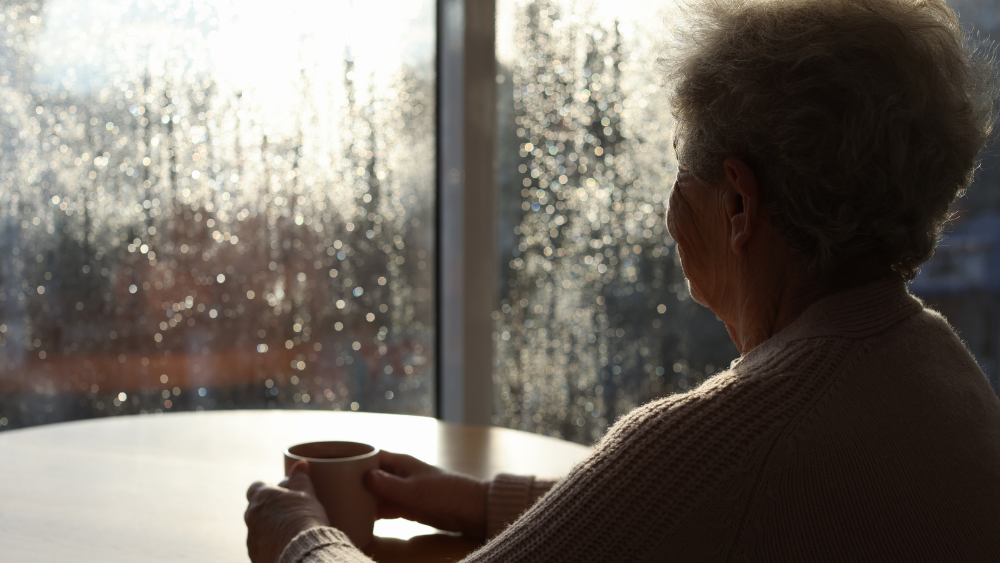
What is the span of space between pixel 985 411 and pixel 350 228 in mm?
1777

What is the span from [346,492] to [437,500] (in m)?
0.13

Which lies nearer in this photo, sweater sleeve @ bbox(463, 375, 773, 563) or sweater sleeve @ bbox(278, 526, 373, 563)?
sweater sleeve @ bbox(463, 375, 773, 563)

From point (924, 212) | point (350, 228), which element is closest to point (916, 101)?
point (924, 212)

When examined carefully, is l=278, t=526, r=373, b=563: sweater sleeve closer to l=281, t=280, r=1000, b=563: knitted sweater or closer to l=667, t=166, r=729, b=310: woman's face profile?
l=281, t=280, r=1000, b=563: knitted sweater

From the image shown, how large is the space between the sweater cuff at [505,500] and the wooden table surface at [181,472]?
40 mm

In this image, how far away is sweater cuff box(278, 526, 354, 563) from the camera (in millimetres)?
714

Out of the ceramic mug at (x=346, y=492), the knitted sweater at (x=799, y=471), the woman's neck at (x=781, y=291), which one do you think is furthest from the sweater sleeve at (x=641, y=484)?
the ceramic mug at (x=346, y=492)

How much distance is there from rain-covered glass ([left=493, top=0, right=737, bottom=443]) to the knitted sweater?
1.48 m

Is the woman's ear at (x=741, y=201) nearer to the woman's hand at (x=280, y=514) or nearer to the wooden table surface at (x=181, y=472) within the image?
the wooden table surface at (x=181, y=472)

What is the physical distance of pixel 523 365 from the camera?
7.59ft

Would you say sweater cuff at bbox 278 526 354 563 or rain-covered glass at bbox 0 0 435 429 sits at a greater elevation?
rain-covered glass at bbox 0 0 435 429

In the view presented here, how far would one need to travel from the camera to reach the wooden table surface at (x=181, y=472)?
790 mm

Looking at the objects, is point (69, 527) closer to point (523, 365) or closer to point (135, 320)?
point (135, 320)

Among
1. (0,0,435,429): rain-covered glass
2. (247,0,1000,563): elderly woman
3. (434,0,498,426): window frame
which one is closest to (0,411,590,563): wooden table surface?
(247,0,1000,563): elderly woman
